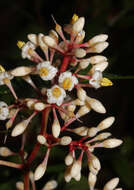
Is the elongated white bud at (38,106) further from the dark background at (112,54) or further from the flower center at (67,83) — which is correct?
the dark background at (112,54)

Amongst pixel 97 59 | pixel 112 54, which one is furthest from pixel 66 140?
pixel 112 54

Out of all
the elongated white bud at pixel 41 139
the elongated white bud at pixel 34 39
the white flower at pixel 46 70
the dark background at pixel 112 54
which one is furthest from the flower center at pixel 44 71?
the dark background at pixel 112 54

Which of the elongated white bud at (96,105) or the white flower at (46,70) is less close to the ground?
the white flower at (46,70)

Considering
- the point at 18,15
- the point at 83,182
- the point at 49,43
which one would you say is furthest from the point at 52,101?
the point at 18,15

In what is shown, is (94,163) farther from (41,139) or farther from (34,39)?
(34,39)

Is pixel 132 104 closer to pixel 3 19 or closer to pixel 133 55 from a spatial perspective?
pixel 133 55

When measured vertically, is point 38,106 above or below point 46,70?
below
